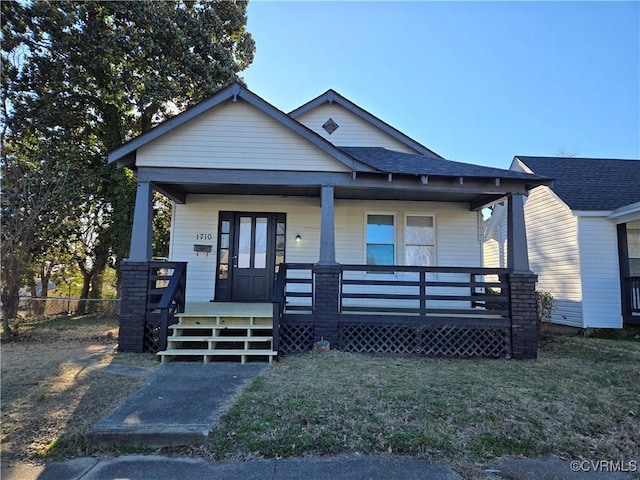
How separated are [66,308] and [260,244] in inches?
437

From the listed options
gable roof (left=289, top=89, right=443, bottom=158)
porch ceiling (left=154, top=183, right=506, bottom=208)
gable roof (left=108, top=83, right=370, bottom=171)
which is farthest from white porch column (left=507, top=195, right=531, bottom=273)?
gable roof (left=289, top=89, right=443, bottom=158)

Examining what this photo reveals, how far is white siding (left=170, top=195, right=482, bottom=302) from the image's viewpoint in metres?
8.77

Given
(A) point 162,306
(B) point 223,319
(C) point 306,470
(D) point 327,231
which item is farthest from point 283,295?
(C) point 306,470

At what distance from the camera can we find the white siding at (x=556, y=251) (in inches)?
403

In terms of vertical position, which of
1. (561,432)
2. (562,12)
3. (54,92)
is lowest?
(561,432)

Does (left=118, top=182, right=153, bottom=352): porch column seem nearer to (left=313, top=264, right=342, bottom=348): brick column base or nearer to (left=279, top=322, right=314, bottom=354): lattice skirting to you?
(left=279, top=322, right=314, bottom=354): lattice skirting

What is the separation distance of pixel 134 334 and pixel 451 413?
5.38m

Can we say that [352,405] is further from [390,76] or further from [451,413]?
[390,76]

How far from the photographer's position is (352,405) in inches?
155

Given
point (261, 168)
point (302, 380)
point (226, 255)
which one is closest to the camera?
point (302, 380)

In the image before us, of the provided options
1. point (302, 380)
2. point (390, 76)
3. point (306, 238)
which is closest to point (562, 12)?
point (390, 76)

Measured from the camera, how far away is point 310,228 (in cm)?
898

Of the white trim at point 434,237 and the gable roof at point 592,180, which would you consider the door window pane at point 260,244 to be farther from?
the gable roof at point 592,180

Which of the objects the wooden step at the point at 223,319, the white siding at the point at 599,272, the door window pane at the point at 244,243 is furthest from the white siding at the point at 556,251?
the door window pane at the point at 244,243
